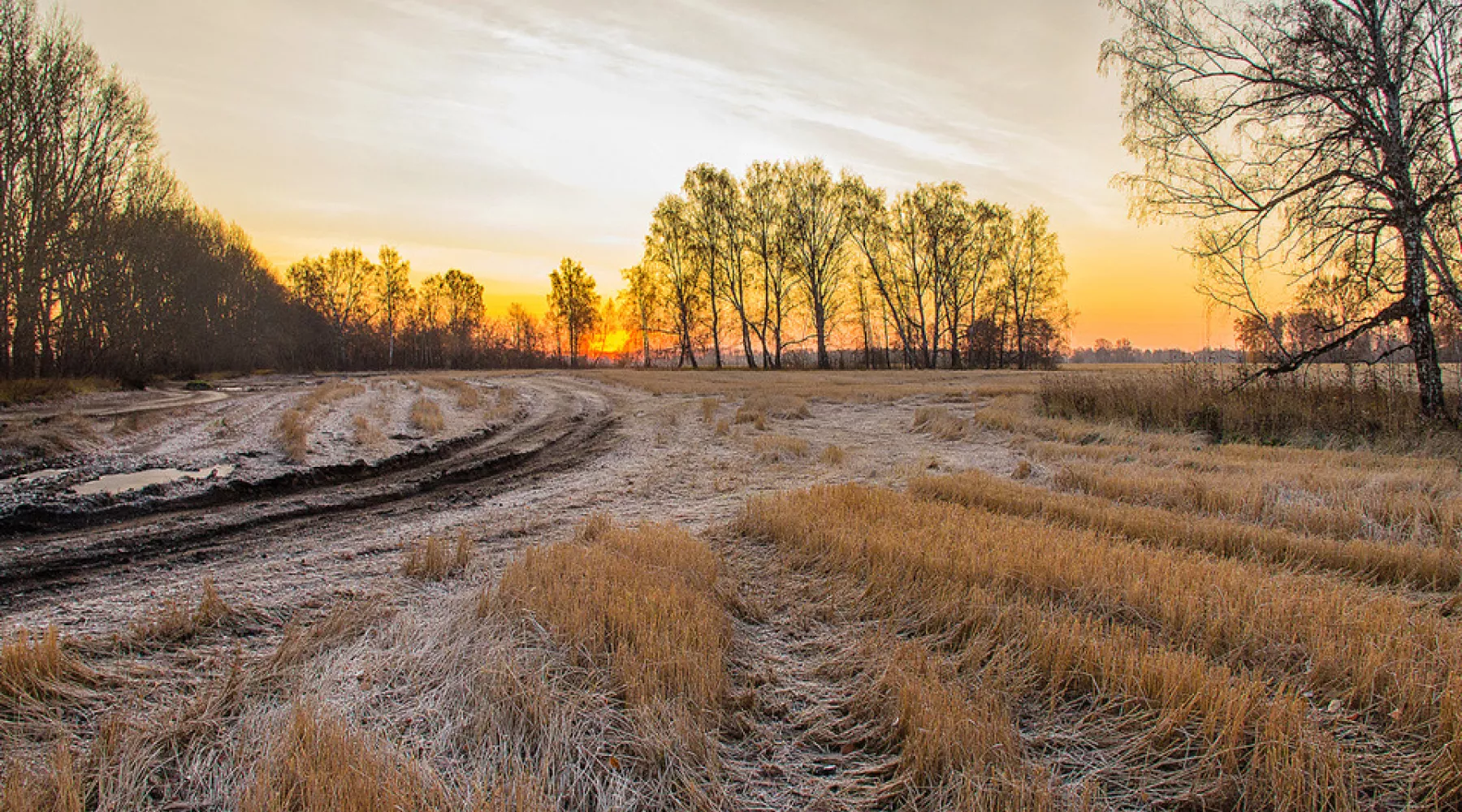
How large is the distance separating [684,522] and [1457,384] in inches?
517

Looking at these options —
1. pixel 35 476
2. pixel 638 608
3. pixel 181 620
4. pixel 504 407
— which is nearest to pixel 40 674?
pixel 181 620

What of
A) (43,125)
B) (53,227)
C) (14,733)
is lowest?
(14,733)

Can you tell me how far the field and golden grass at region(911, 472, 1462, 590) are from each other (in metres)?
0.03

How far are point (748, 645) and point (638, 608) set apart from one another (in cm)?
67

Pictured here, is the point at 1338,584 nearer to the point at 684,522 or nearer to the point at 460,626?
the point at 684,522

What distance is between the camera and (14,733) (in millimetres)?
2201

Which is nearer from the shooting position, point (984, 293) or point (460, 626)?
point (460, 626)

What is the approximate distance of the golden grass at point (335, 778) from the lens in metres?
1.79

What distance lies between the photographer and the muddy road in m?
4.35

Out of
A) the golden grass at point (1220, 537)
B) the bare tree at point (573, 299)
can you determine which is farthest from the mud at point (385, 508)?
the bare tree at point (573, 299)

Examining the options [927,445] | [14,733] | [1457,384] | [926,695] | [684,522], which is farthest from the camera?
[927,445]

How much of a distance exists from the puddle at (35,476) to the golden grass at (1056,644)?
8.86 metres

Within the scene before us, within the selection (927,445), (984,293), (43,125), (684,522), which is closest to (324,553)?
(684,522)

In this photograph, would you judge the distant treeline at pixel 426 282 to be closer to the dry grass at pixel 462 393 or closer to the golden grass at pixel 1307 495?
the dry grass at pixel 462 393
